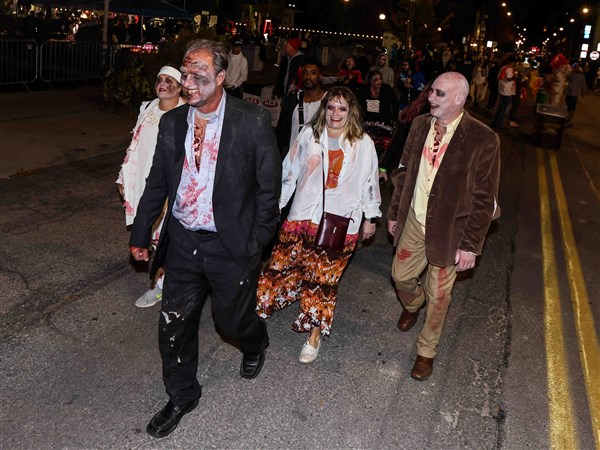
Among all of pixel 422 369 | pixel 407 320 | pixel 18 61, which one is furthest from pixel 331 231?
pixel 18 61

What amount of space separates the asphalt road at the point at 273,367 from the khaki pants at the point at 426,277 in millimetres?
287

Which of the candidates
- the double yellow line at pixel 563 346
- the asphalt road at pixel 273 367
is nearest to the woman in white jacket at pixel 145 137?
the asphalt road at pixel 273 367

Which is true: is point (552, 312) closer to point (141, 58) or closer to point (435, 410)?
point (435, 410)

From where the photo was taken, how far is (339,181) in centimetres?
455

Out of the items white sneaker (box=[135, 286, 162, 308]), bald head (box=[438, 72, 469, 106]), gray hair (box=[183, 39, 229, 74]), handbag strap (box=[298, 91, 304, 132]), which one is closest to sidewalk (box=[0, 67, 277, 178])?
white sneaker (box=[135, 286, 162, 308])

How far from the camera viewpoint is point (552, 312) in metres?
5.99

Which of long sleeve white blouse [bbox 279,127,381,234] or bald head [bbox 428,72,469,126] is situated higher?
bald head [bbox 428,72,469,126]

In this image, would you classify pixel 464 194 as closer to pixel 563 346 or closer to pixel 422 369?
pixel 422 369

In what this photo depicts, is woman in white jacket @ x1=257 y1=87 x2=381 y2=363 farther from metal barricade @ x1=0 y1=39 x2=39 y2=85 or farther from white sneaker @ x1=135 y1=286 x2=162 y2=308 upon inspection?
metal barricade @ x1=0 y1=39 x2=39 y2=85

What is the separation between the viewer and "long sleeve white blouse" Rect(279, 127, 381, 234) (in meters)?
4.54

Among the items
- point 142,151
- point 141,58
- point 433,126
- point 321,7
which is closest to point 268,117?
point 433,126

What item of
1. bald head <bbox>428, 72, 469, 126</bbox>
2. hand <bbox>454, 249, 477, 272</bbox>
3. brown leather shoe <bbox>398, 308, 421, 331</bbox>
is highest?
bald head <bbox>428, 72, 469, 126</bbox>

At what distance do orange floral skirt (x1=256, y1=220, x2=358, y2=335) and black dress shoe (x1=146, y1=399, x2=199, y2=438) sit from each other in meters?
1.29

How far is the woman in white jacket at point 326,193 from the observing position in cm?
451
